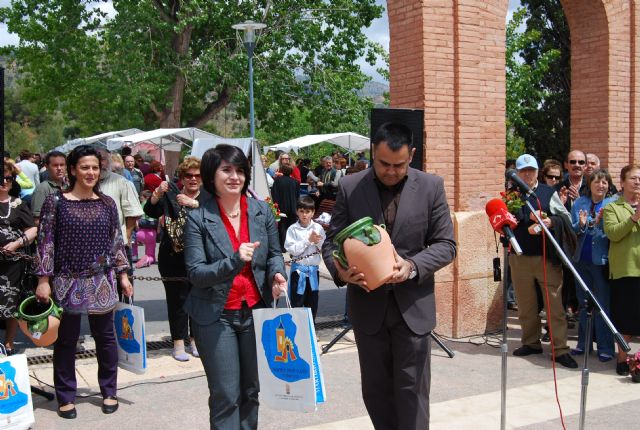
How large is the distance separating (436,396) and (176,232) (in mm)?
2901

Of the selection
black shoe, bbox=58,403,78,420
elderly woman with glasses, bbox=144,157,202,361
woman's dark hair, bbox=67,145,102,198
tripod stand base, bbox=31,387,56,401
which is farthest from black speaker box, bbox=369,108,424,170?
tripod stand base, bbox=31,387,56,401

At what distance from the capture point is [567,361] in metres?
7.15

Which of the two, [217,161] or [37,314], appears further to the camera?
[37,314]

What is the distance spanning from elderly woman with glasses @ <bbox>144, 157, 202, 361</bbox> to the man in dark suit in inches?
107

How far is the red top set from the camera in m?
4.14

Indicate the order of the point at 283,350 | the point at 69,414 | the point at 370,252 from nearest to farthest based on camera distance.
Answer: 1. the point at 370,252
2. the point at 283,350
3. the point at 69,414

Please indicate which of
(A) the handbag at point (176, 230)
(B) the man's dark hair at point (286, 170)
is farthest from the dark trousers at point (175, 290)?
(B) the man's dark hair at point (286, 170)

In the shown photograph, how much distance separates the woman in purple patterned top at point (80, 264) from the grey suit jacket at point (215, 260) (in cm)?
161

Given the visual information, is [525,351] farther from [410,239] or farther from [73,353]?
[73,353]

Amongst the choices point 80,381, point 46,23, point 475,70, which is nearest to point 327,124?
point 46,23

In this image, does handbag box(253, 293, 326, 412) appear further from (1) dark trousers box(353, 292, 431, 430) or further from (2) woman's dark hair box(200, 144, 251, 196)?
(2) woman's dark hair box(200, 144, 251, 196)

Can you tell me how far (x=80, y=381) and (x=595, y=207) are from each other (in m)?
5.69

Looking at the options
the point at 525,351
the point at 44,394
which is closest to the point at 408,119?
the point at 525,351

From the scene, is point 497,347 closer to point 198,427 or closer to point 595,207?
point 595,207
